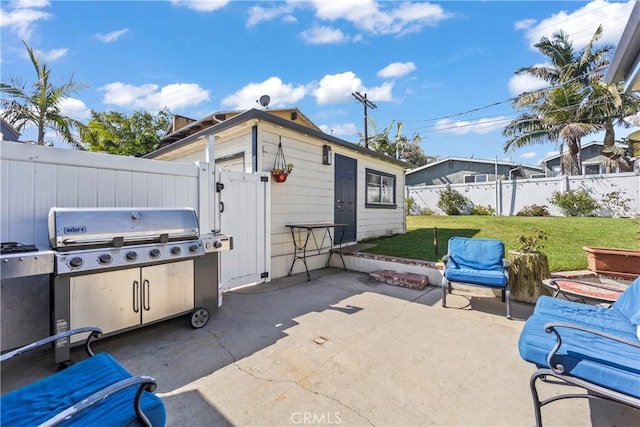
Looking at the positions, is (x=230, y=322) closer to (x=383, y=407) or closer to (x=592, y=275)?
(x=383, y=407)

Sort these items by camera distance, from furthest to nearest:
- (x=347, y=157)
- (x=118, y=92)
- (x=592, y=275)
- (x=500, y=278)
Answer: (x=118, y=92) → (x=347, y=157) → (x=592, y=275) → (x=500, y=278)

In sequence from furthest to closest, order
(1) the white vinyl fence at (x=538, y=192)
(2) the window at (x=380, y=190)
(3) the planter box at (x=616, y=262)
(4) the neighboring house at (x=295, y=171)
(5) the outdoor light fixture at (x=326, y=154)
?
(1) the white vinyl fence at (x=538, y=192)
(2) the window at (x=380, y=190)
(5) the outdoor light fixture at (x=326, y=154)
(4) the neighboring house at (x=295, y=171)
(3) the planter box at (x=616, y=262)

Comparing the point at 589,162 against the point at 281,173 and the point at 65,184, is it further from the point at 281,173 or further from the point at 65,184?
the point at 65,184

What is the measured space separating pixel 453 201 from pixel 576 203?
5.15 meters

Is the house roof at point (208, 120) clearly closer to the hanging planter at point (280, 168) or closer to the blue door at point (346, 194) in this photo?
the blue door at point (346, 194)

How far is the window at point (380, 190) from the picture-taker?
8.52 metres

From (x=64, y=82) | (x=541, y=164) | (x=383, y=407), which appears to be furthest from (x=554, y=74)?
(x=64, y=82)

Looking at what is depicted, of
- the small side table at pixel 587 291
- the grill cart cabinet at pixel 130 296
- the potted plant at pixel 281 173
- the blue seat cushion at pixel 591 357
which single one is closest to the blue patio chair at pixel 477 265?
the small side table at pixel 587 291

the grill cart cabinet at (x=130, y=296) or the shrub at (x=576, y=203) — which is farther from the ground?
the shrub at (x=576, y=203)

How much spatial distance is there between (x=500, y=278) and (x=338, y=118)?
19780mm

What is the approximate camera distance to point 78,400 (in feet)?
4.43

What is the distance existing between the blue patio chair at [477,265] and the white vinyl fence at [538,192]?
1215 centimetres

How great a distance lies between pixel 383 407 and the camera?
198cm

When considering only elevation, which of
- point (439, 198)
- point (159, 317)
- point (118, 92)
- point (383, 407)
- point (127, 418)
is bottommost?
point (383, 407)
